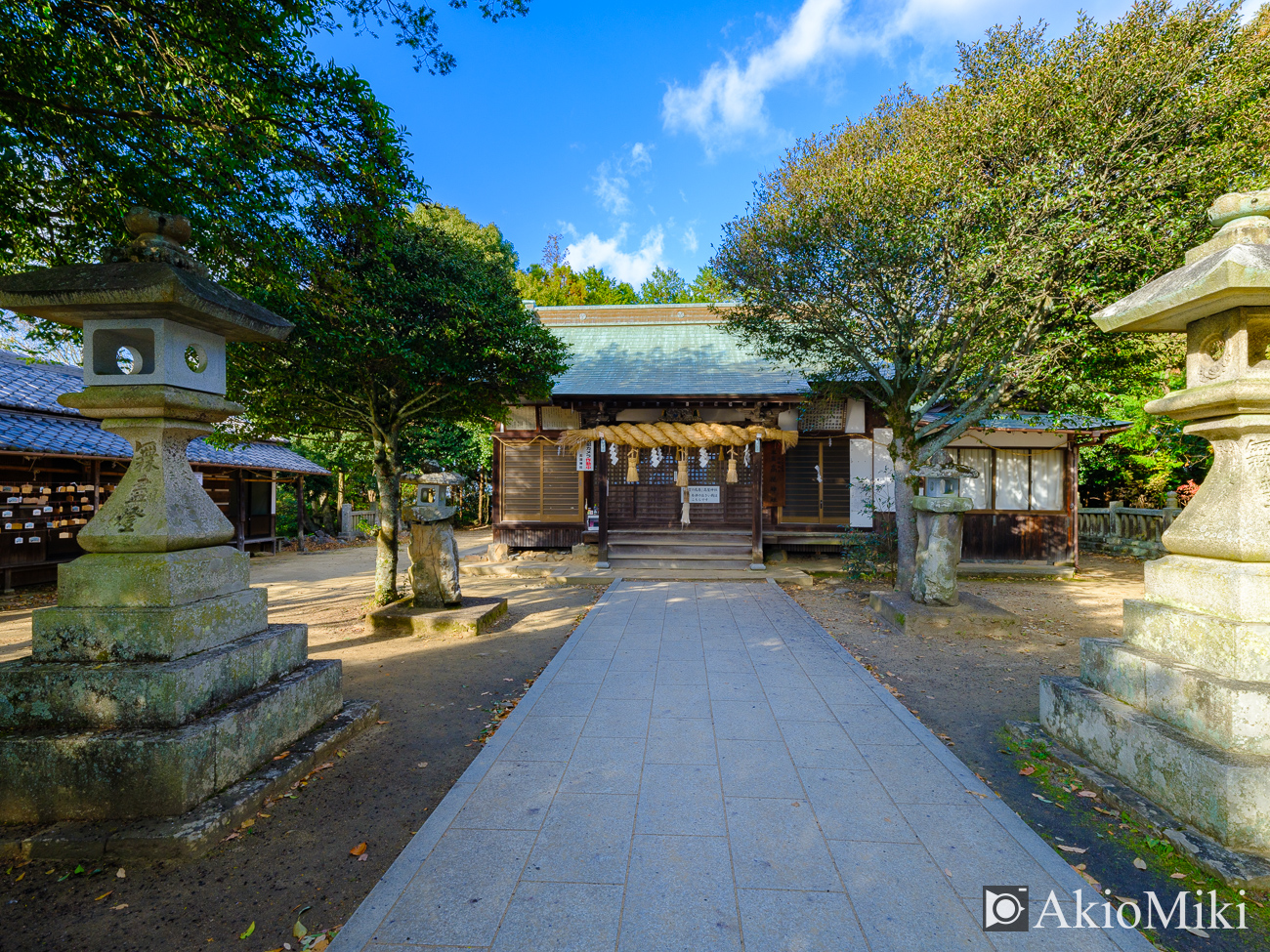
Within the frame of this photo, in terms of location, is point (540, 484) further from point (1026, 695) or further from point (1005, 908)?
point (1005, 908)

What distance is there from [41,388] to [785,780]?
16.7m

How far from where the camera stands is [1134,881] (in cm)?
253

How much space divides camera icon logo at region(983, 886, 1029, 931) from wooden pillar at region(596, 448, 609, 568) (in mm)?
9066

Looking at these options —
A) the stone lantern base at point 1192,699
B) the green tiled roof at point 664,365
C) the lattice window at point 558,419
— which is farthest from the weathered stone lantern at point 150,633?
the lattice window at point 558,419

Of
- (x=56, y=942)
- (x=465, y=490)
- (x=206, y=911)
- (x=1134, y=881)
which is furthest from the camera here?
(x=465, y=490)

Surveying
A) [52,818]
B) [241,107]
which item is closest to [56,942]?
[52,818]

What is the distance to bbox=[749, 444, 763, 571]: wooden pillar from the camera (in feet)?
36.3

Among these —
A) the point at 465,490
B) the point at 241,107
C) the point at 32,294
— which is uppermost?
the point at 241,107

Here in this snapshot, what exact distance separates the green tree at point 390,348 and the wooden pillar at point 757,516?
4988 mm

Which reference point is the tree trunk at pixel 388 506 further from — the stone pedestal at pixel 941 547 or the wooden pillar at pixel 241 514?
the wooden pillar at pixel 241 514

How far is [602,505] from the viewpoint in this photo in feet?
37.1

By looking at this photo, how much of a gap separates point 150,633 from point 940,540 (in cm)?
803

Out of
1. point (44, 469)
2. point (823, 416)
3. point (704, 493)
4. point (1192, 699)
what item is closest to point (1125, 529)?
point (823, 416)

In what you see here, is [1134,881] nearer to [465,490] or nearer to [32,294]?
[32,294]
